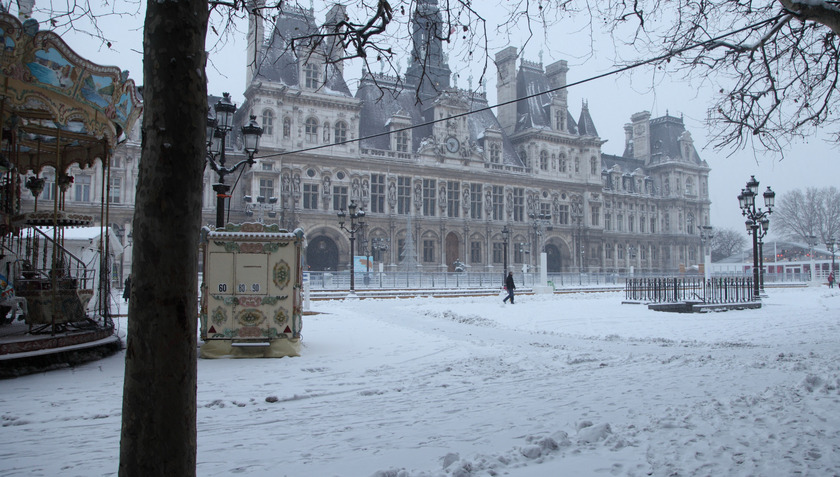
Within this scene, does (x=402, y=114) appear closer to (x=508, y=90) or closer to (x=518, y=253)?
(x=508, y=90)

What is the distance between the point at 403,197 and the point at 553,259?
16099 mm

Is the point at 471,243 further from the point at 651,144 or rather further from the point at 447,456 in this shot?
the point at 447,456

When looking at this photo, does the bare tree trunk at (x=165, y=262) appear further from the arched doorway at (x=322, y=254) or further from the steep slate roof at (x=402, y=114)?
the steep slate roof at (x=402, y=114)

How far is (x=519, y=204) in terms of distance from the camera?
160ft

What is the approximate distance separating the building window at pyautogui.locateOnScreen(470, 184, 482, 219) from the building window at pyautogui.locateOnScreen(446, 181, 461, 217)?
4.17 feet

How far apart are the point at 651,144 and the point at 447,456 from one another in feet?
220

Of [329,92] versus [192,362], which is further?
[329,92]

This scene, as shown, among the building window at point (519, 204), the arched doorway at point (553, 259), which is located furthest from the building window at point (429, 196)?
the arched doorway at point (553, 259)

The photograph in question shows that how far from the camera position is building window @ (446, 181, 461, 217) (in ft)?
148

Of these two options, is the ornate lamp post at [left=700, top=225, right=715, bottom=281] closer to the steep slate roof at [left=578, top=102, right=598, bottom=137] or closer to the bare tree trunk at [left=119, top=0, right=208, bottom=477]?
the steep slate roof at [left=578, top=102, right=598, bottom=137]

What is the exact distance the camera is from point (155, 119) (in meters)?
2.66

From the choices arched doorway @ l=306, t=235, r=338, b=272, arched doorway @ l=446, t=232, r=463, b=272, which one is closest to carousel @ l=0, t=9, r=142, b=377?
arched doorway @ l=306, t=235, r=338, b=272

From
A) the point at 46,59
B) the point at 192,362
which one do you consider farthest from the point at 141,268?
the point at 46,59

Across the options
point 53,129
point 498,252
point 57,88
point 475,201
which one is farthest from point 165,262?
point 498,252
